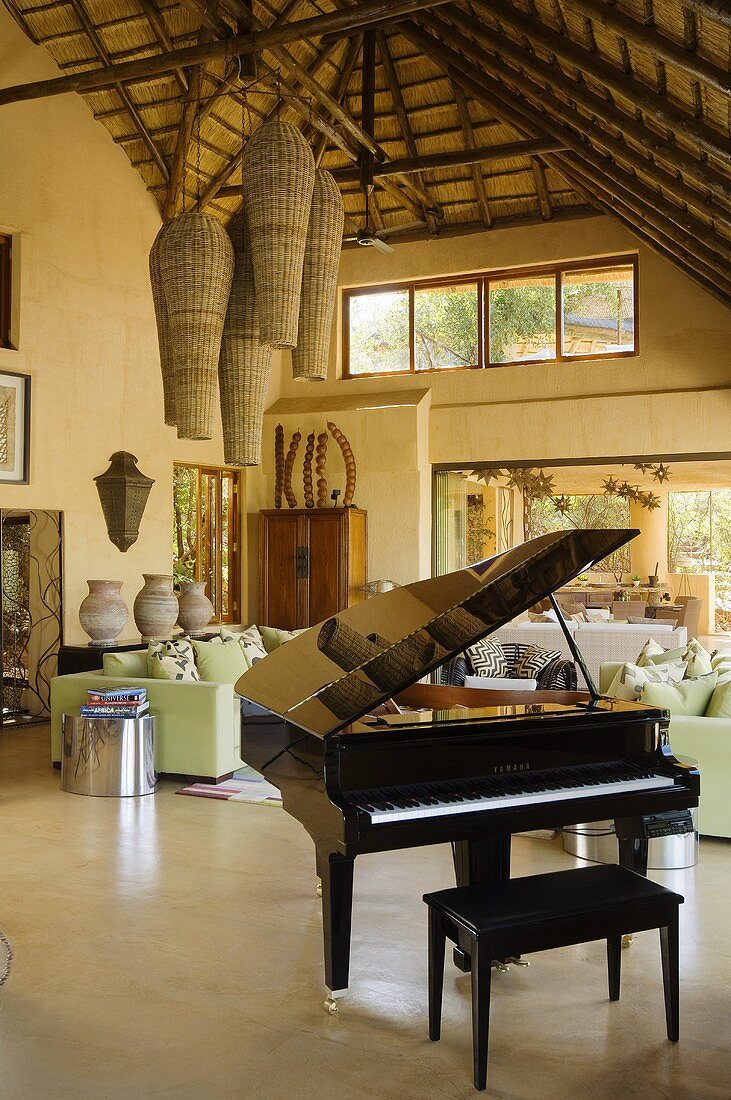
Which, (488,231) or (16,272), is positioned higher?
(488,231)

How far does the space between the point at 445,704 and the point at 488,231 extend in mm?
7805

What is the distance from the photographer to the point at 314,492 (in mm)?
12062

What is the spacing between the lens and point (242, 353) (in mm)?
5051

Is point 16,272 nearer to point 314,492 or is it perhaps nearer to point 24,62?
point 24,62

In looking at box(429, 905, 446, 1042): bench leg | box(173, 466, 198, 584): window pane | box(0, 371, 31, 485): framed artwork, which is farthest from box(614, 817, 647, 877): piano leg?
box(173, 466, 198, 584): window pane

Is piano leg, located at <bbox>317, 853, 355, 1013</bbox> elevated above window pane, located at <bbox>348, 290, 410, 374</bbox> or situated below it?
below

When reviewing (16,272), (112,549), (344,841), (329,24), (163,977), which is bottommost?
(163,977)

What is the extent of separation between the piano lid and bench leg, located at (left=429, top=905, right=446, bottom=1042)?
2.29 ft

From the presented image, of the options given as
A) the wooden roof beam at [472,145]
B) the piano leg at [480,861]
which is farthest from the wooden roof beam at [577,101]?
the piano leg at [480,861]

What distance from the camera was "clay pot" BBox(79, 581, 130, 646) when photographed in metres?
8.73

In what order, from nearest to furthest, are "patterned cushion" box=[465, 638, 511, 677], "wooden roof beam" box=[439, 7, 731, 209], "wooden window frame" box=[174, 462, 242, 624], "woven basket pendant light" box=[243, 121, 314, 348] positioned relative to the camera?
"woven basket pendant light" box=[243, 121, 314, 348]
"wooden roof beam" box=[439, 7, 731, 209]
"patterned cushion" box=[465, 638, 511, 677]
"wooden window frame" box=[174, 462, 242, 624]

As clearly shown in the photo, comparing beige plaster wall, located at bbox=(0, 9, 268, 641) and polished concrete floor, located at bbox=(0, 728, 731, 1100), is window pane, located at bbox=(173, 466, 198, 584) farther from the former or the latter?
polished concrete floor, located at bbox=(0, 728, 731, 1100)

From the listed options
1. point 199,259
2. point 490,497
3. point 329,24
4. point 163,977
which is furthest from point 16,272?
point 490,497

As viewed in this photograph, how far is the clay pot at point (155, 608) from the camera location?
9.17 metres
